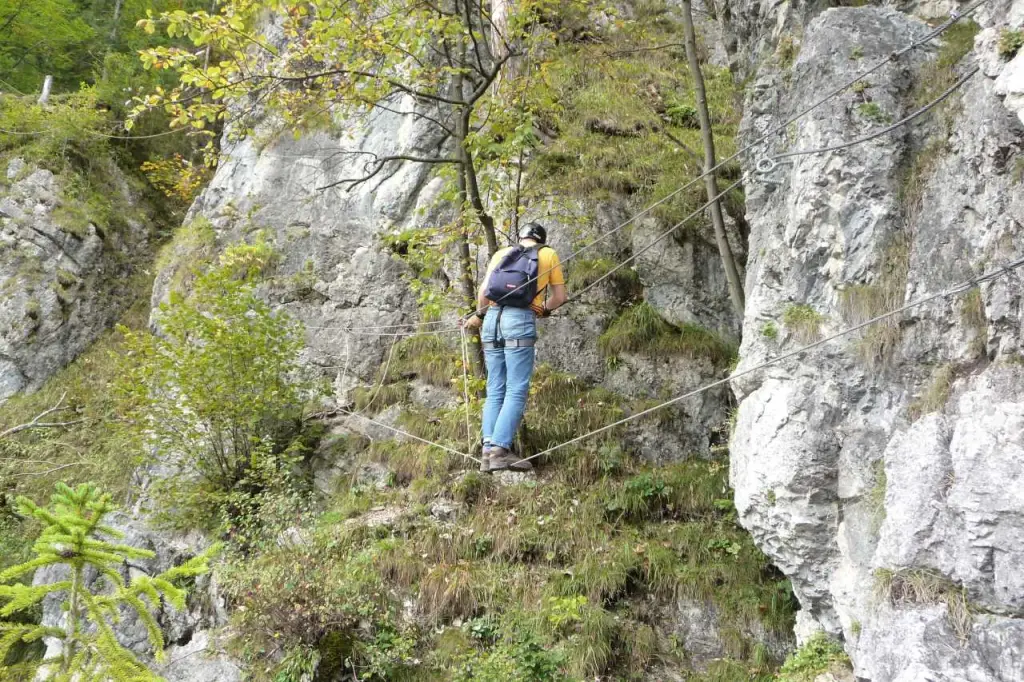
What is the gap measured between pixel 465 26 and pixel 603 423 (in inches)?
178

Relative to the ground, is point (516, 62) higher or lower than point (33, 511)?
higher

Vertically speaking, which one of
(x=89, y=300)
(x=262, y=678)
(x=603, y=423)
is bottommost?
(x=262, y=678)

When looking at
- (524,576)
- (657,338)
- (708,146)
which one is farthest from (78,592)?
(657,338)

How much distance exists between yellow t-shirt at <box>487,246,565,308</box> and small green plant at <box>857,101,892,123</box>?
8.71 ft

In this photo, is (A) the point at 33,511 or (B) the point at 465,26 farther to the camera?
(B) the point at 465,26

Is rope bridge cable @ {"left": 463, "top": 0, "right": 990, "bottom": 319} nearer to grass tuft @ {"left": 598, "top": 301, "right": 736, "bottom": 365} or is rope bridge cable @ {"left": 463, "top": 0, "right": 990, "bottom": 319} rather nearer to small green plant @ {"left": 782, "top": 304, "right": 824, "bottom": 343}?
small green plant @ {"left": 782, "top": 304, "right": 824, "bottom": 343}

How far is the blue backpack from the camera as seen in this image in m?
6.17

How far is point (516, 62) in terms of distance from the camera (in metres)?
9.45

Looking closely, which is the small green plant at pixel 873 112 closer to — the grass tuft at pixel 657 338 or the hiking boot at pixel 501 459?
the grass tuft at pixel 657 338

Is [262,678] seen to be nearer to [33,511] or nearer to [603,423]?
[33,511]

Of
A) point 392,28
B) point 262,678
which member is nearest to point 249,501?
point 262,678

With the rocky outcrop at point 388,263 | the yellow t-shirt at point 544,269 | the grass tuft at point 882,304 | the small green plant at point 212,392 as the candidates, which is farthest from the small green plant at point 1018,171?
the small green plant at point 212,392

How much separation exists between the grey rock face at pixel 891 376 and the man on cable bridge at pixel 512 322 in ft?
6.04

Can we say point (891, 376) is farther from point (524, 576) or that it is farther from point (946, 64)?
point (524, 576)
